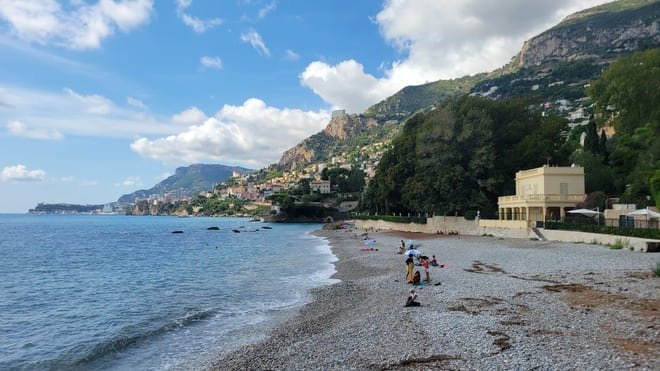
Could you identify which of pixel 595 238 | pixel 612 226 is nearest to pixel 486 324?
pixel 612 226

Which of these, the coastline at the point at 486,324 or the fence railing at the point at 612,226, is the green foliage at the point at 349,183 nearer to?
the fence railing at the point at 612,226

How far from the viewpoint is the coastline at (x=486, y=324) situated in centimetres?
916

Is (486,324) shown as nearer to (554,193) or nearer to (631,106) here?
(554,193)

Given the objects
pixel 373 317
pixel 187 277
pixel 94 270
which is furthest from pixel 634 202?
pixel 94 270

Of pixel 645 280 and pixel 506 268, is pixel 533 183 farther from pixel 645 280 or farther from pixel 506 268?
pixel 645 280

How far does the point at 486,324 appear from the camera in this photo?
11688 mm

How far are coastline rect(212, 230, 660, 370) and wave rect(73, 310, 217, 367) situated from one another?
3.92 metres

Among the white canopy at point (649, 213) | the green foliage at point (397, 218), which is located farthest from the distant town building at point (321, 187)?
the white canopy at point (649, 213)

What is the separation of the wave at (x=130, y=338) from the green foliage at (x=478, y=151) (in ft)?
124

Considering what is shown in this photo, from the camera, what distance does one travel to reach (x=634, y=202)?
115 feet

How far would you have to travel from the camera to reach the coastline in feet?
30.0

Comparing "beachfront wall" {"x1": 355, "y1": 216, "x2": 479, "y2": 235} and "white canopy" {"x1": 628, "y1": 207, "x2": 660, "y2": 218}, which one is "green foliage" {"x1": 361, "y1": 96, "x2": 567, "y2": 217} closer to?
"beachfront wall" {"x1": 355, "y1": 216, "x2": 479, "y2": 235}

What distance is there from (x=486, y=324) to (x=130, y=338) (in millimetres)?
10915

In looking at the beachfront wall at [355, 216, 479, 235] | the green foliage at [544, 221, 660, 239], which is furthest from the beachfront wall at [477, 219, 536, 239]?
the green foliage at [544, 221, 660, 239]
